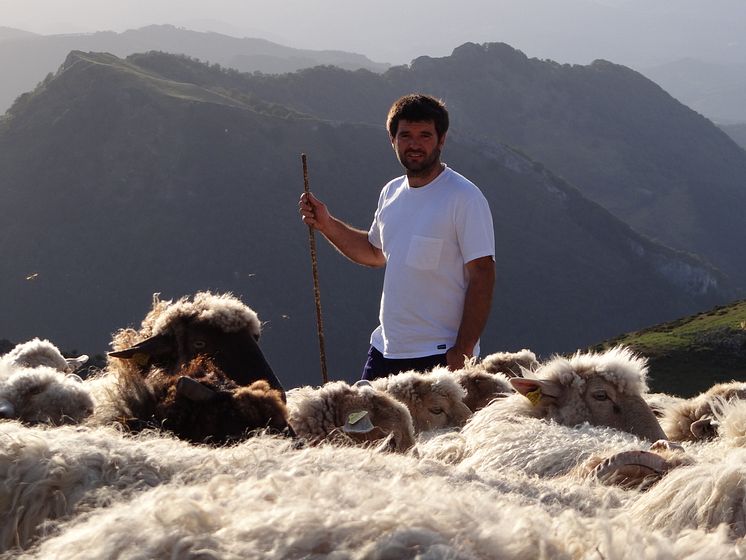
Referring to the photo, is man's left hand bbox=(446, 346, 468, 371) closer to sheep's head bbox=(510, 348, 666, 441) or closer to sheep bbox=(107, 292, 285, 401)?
sheep's head bbox=(510, 348, 666, 441)

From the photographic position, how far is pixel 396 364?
6328mm

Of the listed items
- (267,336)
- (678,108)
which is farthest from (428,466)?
(678,108)

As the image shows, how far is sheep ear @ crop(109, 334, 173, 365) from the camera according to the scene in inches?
198

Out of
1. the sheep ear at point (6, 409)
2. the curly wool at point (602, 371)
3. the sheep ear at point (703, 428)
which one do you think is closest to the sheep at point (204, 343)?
the sheep ear at point (6, 409)

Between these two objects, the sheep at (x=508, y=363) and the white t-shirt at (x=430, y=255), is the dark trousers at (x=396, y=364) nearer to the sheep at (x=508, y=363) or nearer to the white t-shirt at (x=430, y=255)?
the white t-shirt at (x=430, y=255)

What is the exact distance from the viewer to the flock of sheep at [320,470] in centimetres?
185

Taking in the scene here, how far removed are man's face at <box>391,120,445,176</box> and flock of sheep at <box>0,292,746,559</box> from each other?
1.54 meters

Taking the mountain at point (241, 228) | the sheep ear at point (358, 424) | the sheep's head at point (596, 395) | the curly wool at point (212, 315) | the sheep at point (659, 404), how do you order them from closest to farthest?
the sheep ear at point (358, 424), the curly wool at point (212, 315), the sheep's head at point (596, 395), the sheep at point (659, 404), the mountain at point (241, 228)

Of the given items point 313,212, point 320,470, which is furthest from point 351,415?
point 313,212

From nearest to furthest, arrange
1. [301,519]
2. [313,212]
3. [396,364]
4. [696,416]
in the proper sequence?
[301,519]
[696,416]
[396,364]
[313,212]

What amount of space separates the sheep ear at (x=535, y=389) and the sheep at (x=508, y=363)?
54.3 inches

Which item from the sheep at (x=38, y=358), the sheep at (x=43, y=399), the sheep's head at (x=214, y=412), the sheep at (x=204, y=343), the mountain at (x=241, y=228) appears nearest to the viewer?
the sheep's head at (x=214, y=412)

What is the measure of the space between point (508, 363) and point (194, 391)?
3849mm

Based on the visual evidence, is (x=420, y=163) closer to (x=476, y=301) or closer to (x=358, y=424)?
(x=476, y=301)
